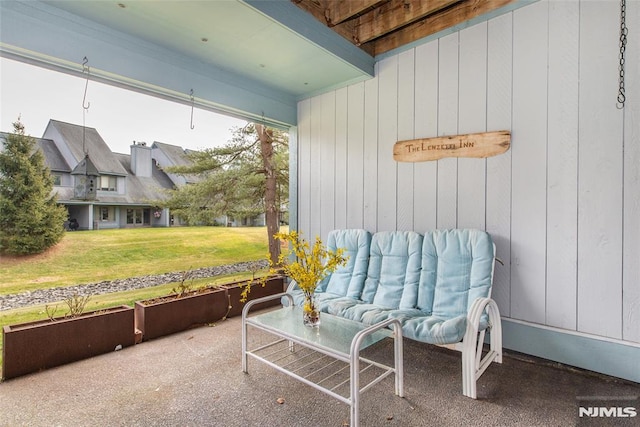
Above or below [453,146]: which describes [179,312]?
below

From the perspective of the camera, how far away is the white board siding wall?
2158mm

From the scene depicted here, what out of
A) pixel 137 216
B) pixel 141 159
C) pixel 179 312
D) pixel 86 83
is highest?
pixel 86 83

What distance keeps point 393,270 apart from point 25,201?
3002 millimetres

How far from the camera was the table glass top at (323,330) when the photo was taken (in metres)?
1.85

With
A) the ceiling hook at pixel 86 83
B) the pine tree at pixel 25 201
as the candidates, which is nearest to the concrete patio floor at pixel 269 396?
the pine tree at pixel 25 201

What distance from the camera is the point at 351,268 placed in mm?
3148

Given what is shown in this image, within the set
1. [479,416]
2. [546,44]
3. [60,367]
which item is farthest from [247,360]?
[546,44]

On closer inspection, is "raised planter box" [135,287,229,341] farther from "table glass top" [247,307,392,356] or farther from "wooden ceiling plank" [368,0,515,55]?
"wooden ceiling plank" [368,0,515,55]

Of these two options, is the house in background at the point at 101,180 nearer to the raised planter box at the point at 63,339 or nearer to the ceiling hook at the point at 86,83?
the ceiling hook at the point at 86,83

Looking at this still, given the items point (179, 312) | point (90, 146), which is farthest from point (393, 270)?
point (90, 146)

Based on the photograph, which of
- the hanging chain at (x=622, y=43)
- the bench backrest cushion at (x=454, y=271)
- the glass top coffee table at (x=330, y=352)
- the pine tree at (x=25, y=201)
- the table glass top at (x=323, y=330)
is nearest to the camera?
the glass top coffee table at (x=330, y=352)

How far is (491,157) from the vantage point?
8.71 ft
